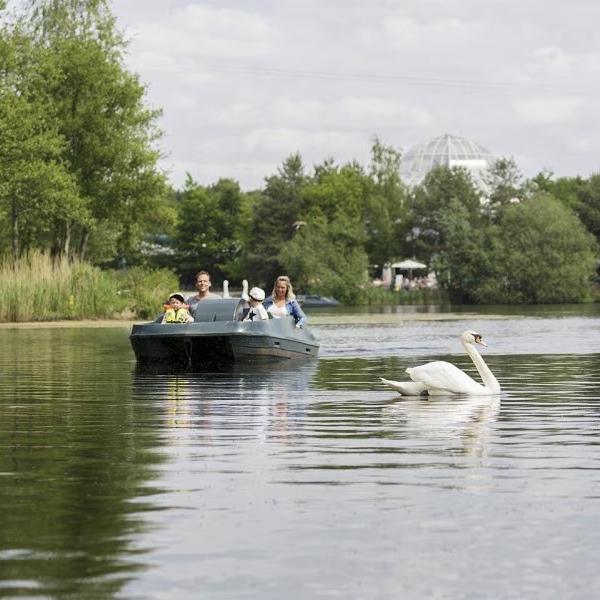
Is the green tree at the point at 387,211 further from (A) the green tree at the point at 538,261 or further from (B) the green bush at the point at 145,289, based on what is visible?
(B) the green bush at the point at 145,289

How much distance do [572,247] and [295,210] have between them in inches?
1113

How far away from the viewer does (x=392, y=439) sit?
1484 cm

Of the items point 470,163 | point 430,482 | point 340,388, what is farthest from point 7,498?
point 470,163

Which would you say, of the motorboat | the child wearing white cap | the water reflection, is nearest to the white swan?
the water reflection

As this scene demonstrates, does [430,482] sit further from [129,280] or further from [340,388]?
[129,280]

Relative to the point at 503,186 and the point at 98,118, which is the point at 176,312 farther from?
the point at 503,186

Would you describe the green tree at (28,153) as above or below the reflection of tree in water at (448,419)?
above

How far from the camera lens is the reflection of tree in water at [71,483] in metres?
8.45

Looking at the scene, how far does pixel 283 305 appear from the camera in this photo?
97.5ft

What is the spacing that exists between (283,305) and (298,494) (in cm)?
1865

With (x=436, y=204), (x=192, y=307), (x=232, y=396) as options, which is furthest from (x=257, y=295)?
(x=436, y=204)

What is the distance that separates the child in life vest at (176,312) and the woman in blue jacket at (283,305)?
1.77 m

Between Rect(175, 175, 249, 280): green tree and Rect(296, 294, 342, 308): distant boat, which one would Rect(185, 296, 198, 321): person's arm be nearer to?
Rect(296, 294, 342, 308): distant boat

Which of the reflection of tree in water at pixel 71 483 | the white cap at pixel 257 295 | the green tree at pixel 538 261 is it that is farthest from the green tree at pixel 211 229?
the reflection of tree in water at pixel 71 483
